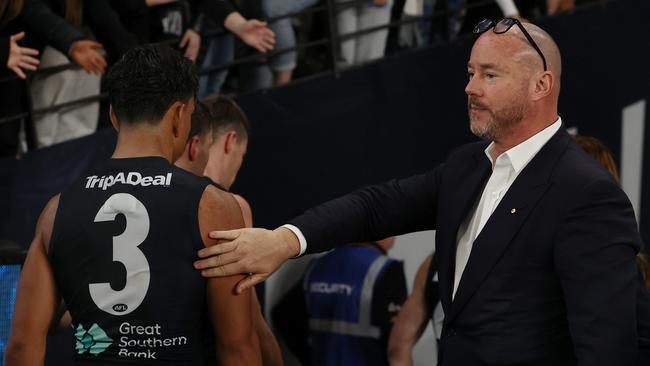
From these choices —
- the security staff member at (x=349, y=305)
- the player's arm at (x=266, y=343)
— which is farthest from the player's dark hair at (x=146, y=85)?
the security staff member at (x=349, y=305)

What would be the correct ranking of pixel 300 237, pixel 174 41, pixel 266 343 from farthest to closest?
pixel 174 41, pixel 266 343, pixel 300 237

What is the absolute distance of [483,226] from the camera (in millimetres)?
3557

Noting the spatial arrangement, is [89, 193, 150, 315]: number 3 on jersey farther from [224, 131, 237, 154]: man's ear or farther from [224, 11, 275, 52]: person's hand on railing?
[224, 11, 275, 52]: person's hand on railing

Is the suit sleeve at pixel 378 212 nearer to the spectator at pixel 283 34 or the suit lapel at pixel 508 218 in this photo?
the suit lapel at pixel 508 218

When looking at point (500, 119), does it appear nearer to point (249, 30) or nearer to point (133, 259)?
point (133, 259)

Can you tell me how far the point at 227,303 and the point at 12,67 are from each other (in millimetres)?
2388

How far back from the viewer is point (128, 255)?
137 inches

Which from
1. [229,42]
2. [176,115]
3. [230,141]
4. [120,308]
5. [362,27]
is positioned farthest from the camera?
[362,27]

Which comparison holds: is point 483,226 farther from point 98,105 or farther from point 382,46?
point 382,46

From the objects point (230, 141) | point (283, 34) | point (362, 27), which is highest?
point (362, 27)

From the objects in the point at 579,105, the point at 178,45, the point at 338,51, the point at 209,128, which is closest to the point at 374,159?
the point at 338,51

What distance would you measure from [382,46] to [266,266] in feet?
13.3

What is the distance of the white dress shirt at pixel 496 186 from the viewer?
3.58m

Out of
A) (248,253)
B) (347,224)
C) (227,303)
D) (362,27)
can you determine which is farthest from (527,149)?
(362,27)
